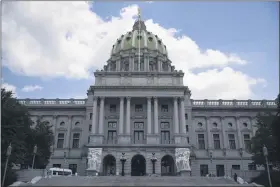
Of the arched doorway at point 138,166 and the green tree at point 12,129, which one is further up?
the green tree at point 12,129

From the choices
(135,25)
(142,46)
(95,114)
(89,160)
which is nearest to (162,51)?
(142,46)

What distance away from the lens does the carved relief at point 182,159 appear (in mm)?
44844

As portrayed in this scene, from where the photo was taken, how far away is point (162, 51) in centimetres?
7700

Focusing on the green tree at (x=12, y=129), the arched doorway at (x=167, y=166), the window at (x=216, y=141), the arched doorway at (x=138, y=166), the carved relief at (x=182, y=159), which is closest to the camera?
the green tree at (x=12, y=129)

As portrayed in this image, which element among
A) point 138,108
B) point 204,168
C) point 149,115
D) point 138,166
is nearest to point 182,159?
point 138,166

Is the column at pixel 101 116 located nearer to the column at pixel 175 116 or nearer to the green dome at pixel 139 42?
the column at pixel 175 116

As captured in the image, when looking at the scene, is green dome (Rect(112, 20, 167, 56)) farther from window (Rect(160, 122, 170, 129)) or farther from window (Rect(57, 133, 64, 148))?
window (Rect(57, 133, 64, 148))

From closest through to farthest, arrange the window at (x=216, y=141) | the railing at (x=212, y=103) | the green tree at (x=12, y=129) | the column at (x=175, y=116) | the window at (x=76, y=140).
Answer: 1. the green tree at (x=12, y=129)
2. the column at (x=175, y=116)
3. the window at (x=216, y=141)
4. the window at (x=76, y=140)
5. the railing at (x=212, y=103)

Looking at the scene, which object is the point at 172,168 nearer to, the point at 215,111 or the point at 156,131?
the point at 156,131

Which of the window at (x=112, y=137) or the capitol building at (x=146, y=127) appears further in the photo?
the window at (x=112, y=137)

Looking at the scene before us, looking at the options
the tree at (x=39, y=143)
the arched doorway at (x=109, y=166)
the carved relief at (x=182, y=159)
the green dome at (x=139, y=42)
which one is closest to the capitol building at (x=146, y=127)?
the arched doorway at (x=109, y=166)

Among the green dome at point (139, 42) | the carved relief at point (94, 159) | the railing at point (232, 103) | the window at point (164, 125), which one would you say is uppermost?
the green dome at point (139, 42)

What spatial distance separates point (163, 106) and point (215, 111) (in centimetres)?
1134

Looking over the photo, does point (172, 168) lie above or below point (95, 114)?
below
